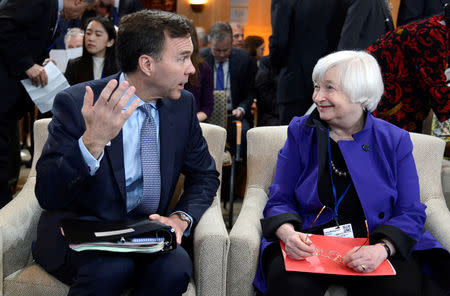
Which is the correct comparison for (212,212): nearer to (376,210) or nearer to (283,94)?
(376,210)

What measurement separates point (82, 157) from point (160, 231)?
1.12ft

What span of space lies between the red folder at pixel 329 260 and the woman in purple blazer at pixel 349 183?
48 millimetres

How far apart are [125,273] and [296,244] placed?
59 centimetres

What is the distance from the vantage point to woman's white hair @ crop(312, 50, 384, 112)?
185 centimetres

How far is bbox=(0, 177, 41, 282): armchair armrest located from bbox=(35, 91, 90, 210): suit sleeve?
0.20m

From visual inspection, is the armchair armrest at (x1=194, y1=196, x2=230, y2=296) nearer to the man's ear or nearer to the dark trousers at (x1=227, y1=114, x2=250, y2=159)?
the man's ear

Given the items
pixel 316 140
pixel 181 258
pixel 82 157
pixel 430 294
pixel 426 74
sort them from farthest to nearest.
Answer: pixel 426 74 → pixel 316 140 → pixel 430 294 → pixel 181 258 → pixel 82 157

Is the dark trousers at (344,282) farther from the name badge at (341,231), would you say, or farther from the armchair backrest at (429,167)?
the armchair backrest at (429,167)

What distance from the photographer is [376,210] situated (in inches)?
71.6

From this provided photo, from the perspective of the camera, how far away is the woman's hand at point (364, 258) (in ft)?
5.25

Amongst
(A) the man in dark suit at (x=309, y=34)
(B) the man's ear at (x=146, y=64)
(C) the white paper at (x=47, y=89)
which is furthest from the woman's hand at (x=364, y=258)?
(C) the white paper at (x=47, y=89)

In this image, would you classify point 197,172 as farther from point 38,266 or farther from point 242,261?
point 38,266

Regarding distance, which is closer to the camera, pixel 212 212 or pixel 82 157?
pixel 82 157

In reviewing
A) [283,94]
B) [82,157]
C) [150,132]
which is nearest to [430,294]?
[150,132]
